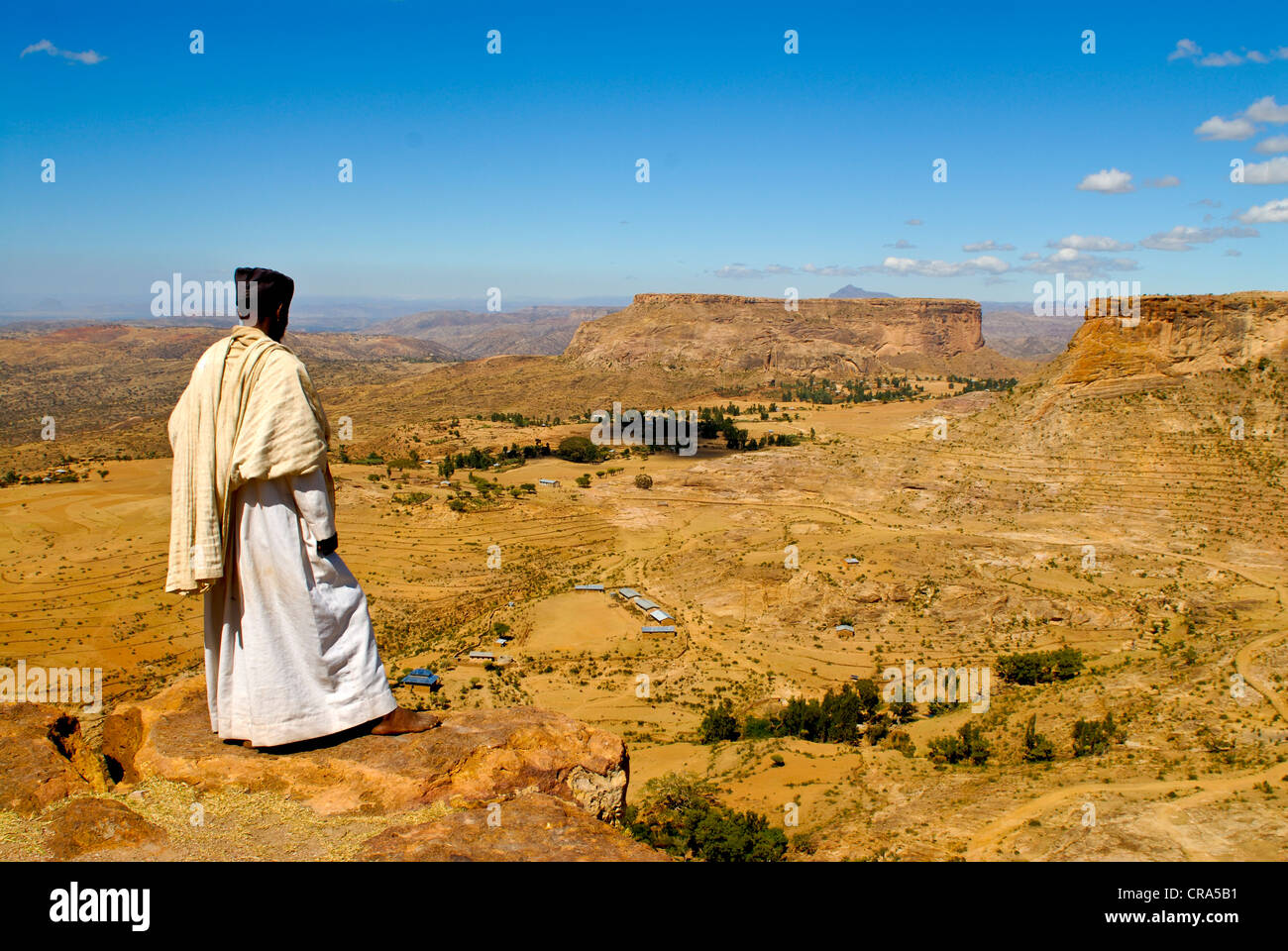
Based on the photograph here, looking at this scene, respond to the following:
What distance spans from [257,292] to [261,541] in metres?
1.67

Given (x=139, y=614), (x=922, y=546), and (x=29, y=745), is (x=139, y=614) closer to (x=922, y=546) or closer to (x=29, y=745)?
(x=29, y=745)

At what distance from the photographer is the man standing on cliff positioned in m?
4.94

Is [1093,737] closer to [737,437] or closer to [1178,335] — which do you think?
[1178,335]

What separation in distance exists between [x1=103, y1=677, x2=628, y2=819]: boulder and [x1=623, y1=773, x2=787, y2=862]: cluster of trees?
487cm

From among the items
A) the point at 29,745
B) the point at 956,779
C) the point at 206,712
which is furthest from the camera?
the point at 956,779

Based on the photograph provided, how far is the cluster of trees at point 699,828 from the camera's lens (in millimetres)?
11555

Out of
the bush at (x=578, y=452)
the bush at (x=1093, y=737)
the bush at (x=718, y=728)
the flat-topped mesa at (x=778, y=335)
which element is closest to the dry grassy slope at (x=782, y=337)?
the flat-topped mesa at (x=778, y=335)

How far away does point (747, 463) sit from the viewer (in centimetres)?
4800

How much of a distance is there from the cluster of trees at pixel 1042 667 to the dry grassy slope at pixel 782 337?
8744cm

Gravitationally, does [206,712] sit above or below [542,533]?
above

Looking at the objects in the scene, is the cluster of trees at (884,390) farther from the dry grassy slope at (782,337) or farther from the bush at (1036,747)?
the bush at (1036,747)
